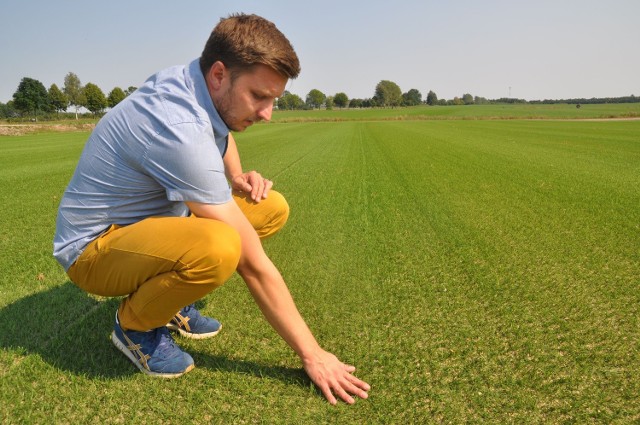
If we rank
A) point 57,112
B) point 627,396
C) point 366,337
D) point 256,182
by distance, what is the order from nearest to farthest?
point 627,396 → point 366,337 → point 256,182 → point 57,112

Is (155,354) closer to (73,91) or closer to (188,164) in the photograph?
(188,164)

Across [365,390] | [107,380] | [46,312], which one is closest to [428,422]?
[365,390]

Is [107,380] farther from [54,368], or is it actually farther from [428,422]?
[428,422]

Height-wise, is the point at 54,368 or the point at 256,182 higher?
the point at 256,182

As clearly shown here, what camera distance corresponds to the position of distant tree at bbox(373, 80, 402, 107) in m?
125

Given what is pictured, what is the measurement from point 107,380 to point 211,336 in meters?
0.56

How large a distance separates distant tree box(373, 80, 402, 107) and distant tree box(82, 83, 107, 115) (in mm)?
75020

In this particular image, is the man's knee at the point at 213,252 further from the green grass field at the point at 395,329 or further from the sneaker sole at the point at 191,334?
the sneaker sole at the point at 191,334

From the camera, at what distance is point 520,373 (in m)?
1.95

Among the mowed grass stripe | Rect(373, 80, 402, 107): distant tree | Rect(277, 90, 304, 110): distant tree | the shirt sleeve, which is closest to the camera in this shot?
the shirt sleeve

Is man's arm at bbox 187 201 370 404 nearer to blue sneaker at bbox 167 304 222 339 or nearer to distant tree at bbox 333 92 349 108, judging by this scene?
blue sneaker at bbox 167 304 222 339

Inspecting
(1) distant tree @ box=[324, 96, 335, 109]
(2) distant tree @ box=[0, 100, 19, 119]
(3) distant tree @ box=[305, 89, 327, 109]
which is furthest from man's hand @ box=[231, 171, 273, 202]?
(3) distant tree @ box=[305, 89, 327, 109]

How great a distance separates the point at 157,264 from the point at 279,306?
540mm

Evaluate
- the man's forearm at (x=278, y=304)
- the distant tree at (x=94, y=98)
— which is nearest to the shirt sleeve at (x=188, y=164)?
the man's forearm at (x=278, y=304)
